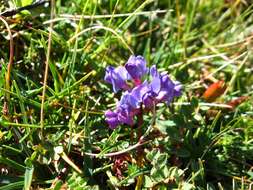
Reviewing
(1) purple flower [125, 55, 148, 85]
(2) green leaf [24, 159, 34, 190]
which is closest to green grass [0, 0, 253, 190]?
(2) green leaf [24, 159, 34, 190]

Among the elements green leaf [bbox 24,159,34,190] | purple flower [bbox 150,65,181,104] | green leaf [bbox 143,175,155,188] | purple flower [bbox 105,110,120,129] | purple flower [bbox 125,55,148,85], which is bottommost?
green leaf [bbox 143,175,155,188]

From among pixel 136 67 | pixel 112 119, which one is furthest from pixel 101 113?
pixel 136 67

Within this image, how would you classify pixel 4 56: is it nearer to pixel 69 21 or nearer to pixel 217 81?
pixel 69 21

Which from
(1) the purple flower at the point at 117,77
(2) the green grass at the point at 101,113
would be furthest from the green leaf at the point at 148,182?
(1) the purple flower at the point at 117,77

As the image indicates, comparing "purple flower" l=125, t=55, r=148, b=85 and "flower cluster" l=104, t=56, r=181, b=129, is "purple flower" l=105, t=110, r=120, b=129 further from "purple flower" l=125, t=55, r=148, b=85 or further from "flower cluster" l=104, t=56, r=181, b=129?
"purple flower" l=125, t=55, r=148, b=85

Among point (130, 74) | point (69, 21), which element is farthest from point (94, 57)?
point (130, 74)

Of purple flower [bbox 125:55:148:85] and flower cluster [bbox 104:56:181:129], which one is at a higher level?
purple flower [bbox 125:55:148:85]

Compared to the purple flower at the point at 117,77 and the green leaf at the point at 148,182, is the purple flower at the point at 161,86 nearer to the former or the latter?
the purple flower at the point at 117,77
